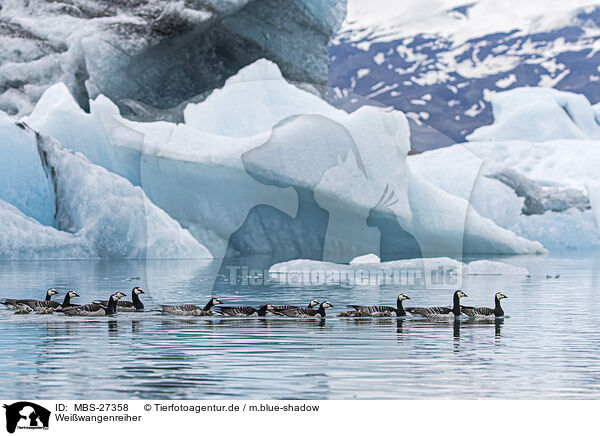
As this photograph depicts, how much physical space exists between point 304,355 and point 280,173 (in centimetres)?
1360

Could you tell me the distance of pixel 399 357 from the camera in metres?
7.59

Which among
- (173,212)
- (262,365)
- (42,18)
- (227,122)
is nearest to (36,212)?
(173,212)

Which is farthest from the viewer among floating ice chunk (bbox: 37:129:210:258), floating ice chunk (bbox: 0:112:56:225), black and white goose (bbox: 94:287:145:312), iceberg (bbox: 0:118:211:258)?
floating ice chunk (bbox: 0:112:56:225)

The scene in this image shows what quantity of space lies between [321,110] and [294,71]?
19.4 feet

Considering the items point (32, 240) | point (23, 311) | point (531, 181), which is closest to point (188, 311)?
point (23, 311)

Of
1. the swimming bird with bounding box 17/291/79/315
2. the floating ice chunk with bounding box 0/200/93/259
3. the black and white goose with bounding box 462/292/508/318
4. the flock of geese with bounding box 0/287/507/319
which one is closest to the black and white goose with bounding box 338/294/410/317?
the flock of geese with bounding box 0/287/507/319

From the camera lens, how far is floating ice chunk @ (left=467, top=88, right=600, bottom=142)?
39.5 metres

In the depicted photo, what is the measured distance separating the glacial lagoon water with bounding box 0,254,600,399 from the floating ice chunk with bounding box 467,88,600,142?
89.7 feet

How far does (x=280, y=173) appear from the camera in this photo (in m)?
21.1

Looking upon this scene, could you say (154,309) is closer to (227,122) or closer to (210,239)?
(210,239)

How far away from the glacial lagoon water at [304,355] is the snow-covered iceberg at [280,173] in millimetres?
8480

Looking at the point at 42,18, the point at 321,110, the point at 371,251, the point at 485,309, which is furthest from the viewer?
the point at 42,18

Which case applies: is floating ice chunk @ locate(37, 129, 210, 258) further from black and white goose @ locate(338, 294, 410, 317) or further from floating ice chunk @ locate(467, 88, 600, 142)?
floating ice chunk @ locate(467, 88, 600, 142)
